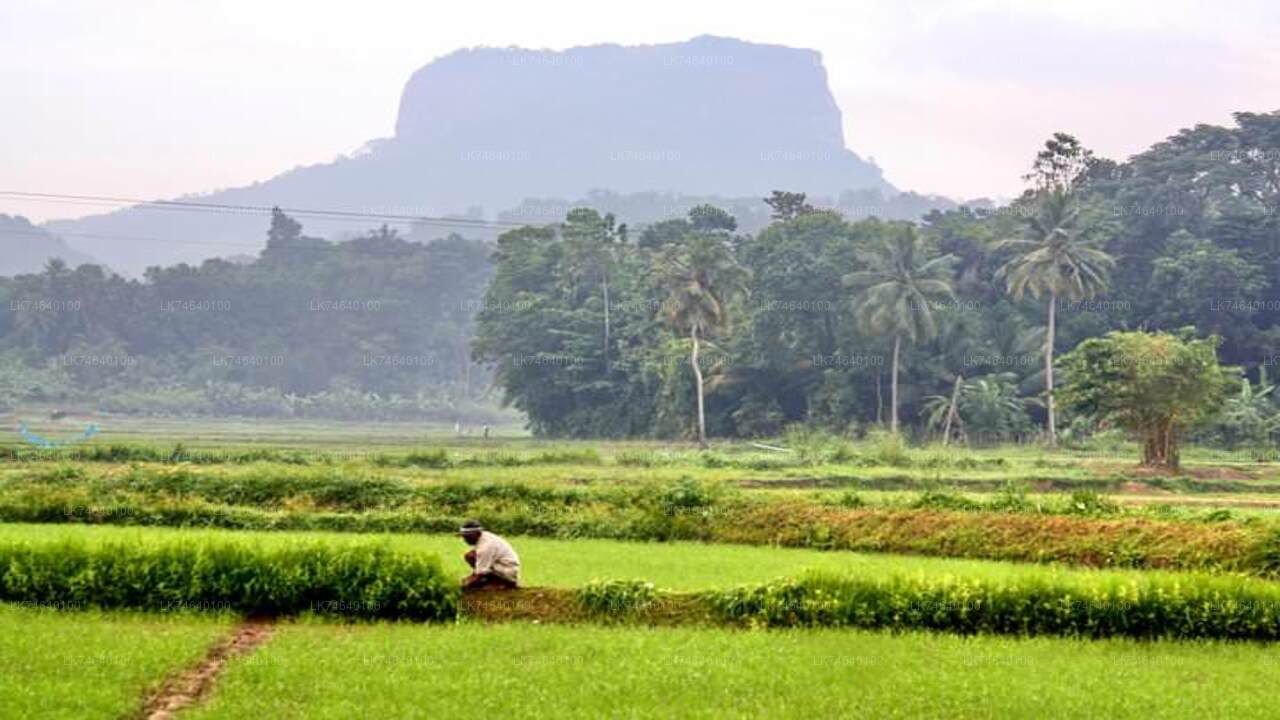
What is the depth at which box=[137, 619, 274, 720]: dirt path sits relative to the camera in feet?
36.6

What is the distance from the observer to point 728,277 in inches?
→ 2491

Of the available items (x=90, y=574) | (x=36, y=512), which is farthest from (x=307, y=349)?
(x=90, y=574)

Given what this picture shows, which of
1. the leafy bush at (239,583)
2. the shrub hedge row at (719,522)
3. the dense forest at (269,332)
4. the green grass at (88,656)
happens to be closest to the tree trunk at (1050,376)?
the shrub hedge row at (719,522)

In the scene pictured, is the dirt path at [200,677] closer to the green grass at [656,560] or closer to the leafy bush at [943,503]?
the green grass at [656,560]

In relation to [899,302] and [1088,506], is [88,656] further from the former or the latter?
[899,302]

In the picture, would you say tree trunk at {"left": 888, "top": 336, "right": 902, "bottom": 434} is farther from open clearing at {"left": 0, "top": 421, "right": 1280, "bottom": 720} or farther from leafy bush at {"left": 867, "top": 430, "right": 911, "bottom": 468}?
open clearing at {"left": 0, "top": 421, "right": 1280, "bottom": 720}

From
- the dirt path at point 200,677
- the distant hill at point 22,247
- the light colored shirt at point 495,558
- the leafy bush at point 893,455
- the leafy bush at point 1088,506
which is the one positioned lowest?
the leafy bush at point 893,455

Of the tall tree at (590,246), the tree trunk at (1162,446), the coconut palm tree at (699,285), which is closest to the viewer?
the tree trunk at (1162,446)

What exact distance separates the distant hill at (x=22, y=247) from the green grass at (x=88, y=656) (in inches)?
6805

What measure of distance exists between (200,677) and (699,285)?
5051 centimetres

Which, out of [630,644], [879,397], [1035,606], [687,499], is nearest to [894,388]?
[879,397]

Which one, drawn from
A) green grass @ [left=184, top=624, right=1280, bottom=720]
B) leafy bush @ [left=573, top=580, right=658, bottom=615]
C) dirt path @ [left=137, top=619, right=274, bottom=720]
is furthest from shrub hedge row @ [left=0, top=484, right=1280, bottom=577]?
dirt path @ [left=137, top=619, right=274, bottom=720]

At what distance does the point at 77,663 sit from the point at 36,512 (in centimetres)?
1458

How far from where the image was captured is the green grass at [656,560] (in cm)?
1731
